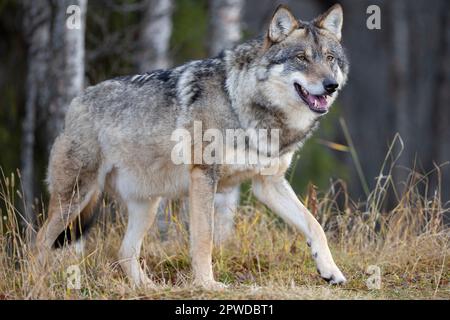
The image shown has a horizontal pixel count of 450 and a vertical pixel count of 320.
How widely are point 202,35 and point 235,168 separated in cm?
682

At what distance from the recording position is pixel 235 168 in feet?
17.9

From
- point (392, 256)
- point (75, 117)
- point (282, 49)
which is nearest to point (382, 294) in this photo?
point (392, 256)

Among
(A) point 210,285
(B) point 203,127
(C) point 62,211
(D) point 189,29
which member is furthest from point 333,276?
(D) point 189,29

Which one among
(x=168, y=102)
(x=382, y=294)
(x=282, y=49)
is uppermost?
(x=282, y=49)

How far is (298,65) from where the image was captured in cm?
541

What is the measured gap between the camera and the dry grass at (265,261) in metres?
4.94

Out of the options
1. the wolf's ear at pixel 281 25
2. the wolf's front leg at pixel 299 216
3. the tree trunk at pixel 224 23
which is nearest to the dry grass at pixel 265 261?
the wolf's front leg at pixel 299 216

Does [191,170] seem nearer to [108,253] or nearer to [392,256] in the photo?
[108,253]

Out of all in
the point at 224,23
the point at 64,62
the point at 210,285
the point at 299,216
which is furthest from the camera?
the point at 224,23

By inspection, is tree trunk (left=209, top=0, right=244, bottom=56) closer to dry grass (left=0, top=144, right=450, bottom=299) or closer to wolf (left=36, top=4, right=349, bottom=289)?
dry grass (left=0, top=144, right=450, bottom=299)

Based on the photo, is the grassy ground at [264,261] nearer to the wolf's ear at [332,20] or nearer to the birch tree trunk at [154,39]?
the wolf's ear at [332,20]

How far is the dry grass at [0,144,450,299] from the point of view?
16.2 feet

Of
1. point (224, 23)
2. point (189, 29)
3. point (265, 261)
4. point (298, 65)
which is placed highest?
point (189, 29)

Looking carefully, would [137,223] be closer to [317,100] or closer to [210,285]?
[210,285]
